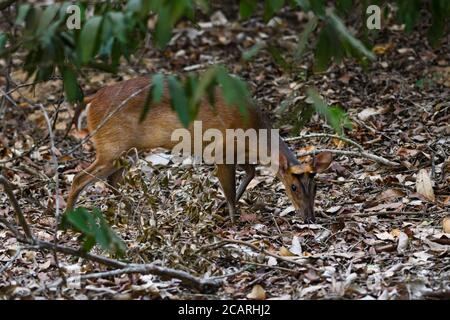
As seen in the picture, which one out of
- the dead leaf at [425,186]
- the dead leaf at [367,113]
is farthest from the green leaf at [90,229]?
the dead leaf at [367,113]

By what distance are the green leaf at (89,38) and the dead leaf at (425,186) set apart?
354cm

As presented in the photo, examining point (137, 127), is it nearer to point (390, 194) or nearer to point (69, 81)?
point (390, 194)

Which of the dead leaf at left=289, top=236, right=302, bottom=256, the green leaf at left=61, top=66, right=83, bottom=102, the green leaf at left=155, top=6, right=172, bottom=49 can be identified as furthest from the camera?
the dead leaf at left=289, top=236, right=302, bottom=256

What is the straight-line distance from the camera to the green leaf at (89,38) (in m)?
3.62

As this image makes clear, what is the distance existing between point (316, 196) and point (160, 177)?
1408 millimetres

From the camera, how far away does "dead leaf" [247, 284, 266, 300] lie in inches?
191

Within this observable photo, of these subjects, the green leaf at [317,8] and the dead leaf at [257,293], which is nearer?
the green leaf at [317,8]

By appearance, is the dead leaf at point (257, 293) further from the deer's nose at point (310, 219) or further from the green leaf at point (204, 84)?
the green leaf at point (204, 84)

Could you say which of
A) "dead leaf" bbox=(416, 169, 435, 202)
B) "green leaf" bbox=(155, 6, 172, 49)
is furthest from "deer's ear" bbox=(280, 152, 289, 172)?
"green leaf" bbox=(155, 6, 172, 49)

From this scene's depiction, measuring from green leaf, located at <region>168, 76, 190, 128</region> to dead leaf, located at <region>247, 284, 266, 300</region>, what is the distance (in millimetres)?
1645

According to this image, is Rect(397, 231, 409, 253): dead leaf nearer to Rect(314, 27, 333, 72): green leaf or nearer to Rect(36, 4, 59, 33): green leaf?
Rect(314, 27, 333, 72): green leaf

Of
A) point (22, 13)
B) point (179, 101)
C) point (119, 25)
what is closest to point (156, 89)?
point (179, 101)
